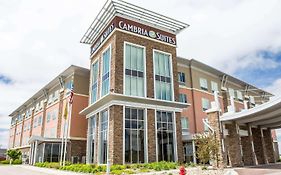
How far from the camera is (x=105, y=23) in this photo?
102ft

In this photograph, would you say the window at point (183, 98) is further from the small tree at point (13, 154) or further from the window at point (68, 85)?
the small tree at point (13, 154)

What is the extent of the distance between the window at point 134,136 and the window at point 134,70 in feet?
7.69

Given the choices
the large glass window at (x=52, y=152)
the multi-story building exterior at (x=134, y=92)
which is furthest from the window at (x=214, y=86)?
the large glass window at (x=52, y=152)

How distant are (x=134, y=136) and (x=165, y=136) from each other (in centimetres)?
388

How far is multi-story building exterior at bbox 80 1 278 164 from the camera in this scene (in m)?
25.4

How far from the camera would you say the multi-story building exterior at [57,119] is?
35312 millimetres

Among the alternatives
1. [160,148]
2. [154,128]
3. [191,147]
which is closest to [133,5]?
[154,128]

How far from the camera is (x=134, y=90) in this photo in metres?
27.6

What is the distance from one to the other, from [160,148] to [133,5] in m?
15.7

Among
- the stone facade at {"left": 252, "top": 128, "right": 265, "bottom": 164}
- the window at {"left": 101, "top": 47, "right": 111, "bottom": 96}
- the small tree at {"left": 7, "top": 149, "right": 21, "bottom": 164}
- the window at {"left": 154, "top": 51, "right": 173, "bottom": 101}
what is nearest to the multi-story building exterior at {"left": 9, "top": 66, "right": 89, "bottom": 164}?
the small tree at {"left": 7, "top": 149, "right": 21, "bottom": 164}

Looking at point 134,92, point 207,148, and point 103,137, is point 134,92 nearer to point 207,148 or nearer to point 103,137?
point 103,137

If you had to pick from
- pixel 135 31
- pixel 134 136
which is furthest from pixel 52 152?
pixel 135 31

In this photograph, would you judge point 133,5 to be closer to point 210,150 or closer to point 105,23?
point 105,23

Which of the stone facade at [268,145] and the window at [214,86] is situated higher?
the window at [214,86]
